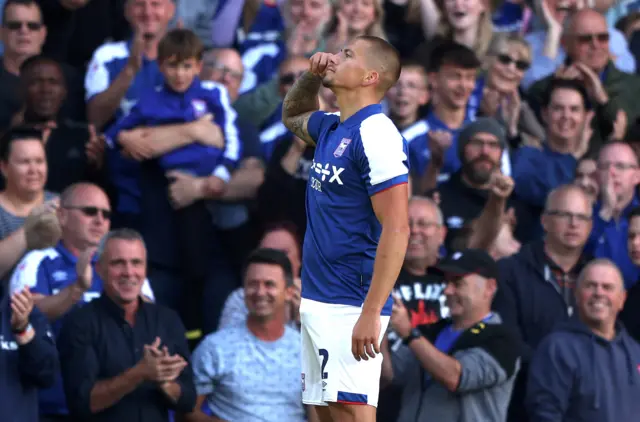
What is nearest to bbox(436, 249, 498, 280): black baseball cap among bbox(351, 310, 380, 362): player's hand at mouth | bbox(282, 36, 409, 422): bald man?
bbox(282, 36, 409, 422): bald man

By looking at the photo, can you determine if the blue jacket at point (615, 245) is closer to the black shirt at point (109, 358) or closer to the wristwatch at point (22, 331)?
the black shirt at point (109, 358)

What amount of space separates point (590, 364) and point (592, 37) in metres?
3.86

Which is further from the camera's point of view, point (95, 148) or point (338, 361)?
point (95, 148)

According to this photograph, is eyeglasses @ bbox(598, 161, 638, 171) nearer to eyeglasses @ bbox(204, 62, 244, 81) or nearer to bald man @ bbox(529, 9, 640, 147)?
bald man @ bbox(529, 9, 640, 147)

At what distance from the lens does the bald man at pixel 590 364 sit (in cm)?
879

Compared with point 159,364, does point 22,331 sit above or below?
above

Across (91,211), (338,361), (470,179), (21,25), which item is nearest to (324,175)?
(338,361)

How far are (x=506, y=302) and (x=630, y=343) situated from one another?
0.88 m

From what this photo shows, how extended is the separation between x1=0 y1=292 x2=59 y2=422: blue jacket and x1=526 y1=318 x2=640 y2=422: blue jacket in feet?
10.3

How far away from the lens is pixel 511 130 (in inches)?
453

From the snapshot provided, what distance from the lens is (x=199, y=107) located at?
1008cm

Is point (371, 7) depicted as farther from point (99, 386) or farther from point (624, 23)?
point (99, 386)

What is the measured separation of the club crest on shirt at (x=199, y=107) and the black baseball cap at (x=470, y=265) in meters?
2.28

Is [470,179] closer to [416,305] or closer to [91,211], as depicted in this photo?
[416,305]
